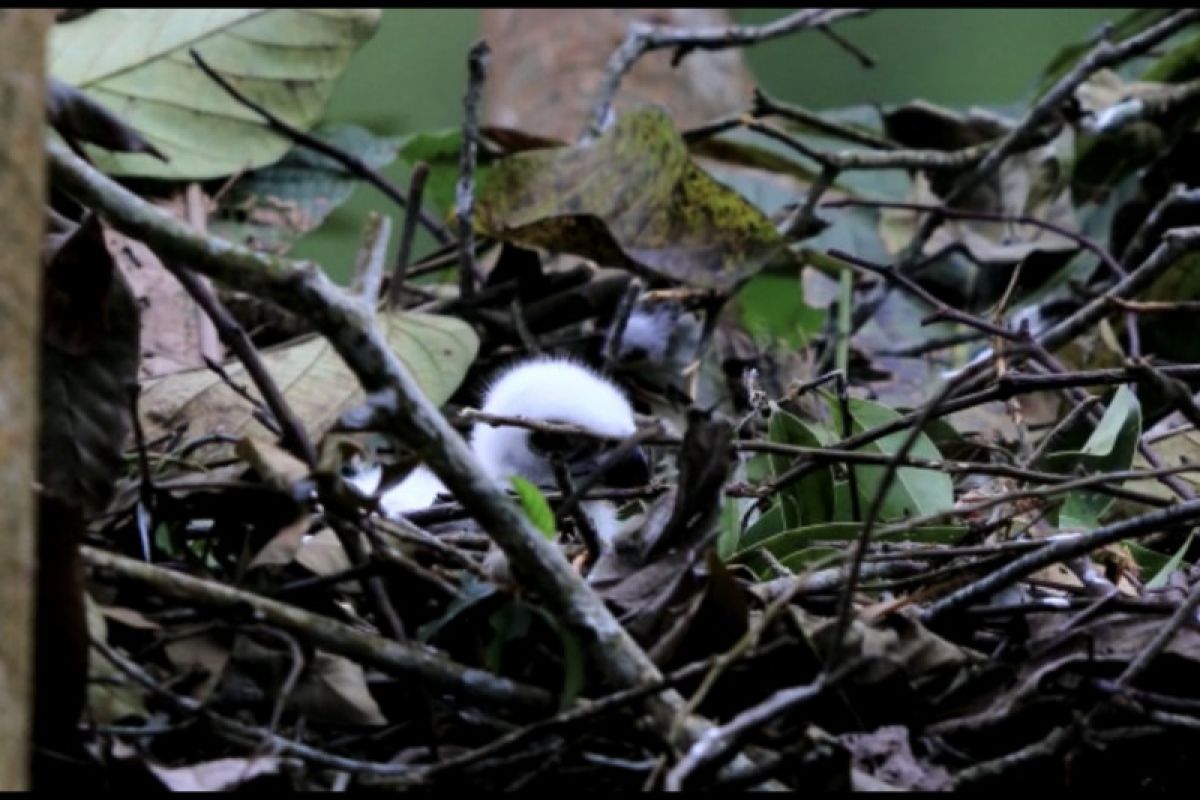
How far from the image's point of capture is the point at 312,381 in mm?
1484

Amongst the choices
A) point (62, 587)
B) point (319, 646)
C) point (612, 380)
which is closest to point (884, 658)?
point (319, 646)

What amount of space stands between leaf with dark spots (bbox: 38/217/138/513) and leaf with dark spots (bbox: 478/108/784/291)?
0.80 metres

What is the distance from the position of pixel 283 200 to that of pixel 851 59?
2040 mm

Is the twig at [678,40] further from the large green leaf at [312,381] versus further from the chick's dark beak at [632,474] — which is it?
the chick's dark beak at [632,474]

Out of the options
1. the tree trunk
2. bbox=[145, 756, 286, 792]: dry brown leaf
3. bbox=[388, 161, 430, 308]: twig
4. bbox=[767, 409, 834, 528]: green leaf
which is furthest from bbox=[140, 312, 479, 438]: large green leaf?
the tree trunk

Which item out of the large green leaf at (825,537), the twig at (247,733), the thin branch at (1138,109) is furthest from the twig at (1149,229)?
the twig at (247,733)

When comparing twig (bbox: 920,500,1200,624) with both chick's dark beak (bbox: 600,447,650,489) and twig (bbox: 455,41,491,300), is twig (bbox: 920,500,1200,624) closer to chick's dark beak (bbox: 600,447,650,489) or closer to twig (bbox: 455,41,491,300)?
chick's dark beak (bbox: 600,447,650,489)

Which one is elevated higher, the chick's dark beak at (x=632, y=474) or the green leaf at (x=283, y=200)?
the green leaf at (x=283, y=200)

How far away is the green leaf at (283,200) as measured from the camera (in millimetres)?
1924

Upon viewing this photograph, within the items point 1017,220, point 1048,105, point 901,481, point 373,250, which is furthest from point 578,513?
point 1048,105

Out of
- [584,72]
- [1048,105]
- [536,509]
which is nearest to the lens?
[536,509]

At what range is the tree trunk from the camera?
1.86 ft

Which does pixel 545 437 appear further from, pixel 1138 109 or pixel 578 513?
pixel 1138 109

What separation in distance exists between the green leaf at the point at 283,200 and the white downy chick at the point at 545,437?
0.53m
